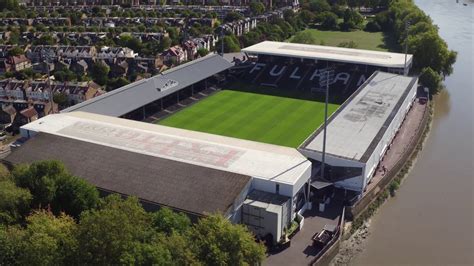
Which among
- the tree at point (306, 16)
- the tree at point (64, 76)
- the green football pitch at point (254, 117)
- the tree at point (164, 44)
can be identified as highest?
the tree at point (306, 16)

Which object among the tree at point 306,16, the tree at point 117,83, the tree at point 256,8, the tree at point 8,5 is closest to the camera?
the tree at point 117,83

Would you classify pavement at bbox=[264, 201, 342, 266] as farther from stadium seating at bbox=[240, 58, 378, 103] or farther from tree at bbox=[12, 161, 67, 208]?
stadium seating at bbox=[240, 58, 378, 103]

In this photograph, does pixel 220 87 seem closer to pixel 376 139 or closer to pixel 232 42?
pixel 232 42

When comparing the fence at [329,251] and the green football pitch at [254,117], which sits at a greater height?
the green football pitch at [254,117]

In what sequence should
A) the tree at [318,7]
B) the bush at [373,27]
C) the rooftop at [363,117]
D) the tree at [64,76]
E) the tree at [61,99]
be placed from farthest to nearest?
1. the tree at [318,7]
2. the bush at [373,27]
3. the tree at [64,76]
4. the tree at [61,99]
5. the rooftop at [363,117]

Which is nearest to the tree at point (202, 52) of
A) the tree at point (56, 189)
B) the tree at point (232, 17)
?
the tree at point (232, 17)

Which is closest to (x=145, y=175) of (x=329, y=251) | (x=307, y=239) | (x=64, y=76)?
(x=307, y=239)

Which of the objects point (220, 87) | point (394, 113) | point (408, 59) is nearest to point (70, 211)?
point (394, 113)

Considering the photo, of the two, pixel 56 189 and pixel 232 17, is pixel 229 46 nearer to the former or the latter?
pixel 232 17

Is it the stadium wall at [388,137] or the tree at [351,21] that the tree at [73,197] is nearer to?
the stadium wall at [388,137]
